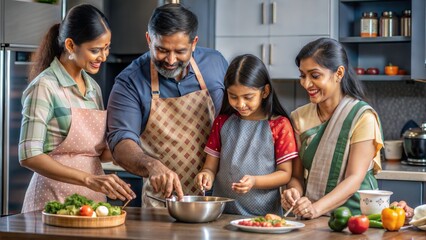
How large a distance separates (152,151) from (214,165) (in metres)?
0.29

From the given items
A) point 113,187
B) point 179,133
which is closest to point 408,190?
point 179,133

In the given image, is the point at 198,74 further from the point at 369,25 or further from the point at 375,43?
the point at 375,43

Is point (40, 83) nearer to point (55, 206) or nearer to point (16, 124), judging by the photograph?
point (55, 206)

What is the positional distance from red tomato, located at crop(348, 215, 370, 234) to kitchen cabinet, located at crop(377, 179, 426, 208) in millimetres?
1832

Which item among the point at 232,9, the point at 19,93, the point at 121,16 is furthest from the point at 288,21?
the point at 19,93

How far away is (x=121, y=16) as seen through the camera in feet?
17.6

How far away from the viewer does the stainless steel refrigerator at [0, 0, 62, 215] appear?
499 cm

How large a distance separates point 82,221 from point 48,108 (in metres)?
0.56

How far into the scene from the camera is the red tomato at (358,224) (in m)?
2.71

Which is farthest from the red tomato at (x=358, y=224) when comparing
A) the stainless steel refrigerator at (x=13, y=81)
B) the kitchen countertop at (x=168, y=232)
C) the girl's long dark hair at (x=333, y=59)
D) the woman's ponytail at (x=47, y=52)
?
the stainless steel refrigerator at (x=13, y=81)

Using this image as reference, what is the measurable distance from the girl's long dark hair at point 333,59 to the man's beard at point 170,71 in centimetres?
46

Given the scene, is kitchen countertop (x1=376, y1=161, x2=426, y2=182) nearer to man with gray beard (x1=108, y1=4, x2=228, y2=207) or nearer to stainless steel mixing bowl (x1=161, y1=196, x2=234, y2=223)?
man with gray beard (x1=108, y1=4, x2=228, y2=207)

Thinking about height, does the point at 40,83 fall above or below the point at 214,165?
above

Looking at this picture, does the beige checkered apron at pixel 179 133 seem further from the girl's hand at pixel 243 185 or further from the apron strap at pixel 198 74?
the girl's hand at pixel 243 185
